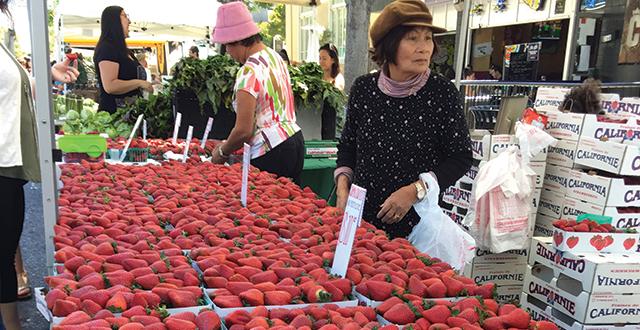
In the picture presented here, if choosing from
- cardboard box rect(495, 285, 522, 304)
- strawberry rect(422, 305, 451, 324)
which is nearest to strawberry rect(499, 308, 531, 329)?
strawberry rect(422, 305, 451, 324)

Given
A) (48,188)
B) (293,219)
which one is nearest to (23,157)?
(48,188)

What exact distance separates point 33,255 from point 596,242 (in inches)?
162

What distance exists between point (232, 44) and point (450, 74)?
1020 centimetres

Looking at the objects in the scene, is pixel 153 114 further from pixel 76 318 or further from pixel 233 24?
pixel 76 318

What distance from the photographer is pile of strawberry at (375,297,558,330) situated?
124cm

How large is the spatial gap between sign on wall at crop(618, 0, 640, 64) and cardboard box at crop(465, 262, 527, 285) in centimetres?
729

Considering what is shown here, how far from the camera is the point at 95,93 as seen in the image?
10.0m

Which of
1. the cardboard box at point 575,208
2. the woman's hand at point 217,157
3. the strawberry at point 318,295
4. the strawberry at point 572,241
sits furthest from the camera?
the cardboard box at point 575,208

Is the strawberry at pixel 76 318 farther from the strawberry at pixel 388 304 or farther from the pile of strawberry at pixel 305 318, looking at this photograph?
the strawberry at pixel 388 304

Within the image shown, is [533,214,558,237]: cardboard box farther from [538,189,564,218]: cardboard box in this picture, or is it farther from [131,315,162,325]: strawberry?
[131,315,162,325]: strawberry

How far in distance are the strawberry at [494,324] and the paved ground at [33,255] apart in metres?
2.78

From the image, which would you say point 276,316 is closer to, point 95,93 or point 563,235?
point 563,235

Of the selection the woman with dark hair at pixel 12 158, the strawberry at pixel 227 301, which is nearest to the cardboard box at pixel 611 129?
the strawberry at pixel 227 301

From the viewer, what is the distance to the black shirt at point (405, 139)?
2.05 m
